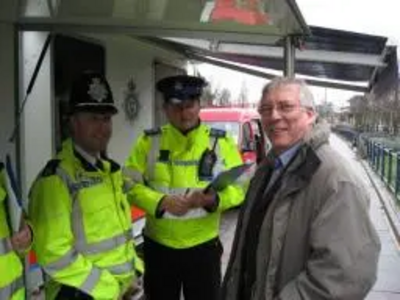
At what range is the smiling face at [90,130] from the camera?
2.96 meters

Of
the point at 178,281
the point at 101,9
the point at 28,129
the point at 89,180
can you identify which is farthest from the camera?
the point at 28,129

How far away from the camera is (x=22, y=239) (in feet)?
8.46

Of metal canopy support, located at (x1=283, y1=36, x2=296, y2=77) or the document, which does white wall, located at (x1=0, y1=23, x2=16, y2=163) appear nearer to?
the document

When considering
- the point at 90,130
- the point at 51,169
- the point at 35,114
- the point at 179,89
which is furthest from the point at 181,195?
the point at 35,114

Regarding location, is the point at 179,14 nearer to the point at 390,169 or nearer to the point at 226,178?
the point at 226,178

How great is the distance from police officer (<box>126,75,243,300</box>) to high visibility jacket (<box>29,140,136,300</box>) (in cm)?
59

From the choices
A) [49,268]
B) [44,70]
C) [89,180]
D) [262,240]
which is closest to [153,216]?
[89,180]

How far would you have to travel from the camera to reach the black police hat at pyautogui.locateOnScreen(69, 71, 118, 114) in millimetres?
2971

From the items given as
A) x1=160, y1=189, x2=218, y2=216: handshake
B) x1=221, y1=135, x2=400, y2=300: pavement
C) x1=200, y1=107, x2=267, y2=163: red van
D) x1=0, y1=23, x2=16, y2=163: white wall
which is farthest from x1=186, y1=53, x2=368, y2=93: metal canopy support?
x1=160, y1=189, x2=218, y2=216: handshake

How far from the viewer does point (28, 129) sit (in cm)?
499

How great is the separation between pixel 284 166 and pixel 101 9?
1619mm

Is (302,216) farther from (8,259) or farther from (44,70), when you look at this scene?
(44,70)

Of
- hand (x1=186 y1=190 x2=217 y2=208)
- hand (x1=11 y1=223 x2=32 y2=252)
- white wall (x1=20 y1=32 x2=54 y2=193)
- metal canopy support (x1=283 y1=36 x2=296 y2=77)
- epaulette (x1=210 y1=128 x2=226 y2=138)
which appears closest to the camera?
hand (x1=11 y1=223 x2=32 y2=252)

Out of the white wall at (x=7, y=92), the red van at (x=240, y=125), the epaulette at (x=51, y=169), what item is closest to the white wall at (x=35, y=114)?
the white wall at (x=7, y=92)
